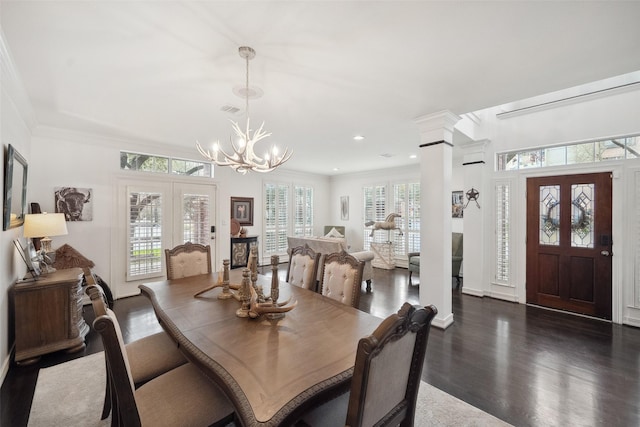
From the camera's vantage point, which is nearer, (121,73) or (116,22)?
(116,22)

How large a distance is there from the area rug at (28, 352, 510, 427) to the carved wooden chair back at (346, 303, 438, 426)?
34.8 inches

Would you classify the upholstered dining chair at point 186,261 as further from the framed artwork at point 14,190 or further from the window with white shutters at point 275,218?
the window with white shutters at point 275,218

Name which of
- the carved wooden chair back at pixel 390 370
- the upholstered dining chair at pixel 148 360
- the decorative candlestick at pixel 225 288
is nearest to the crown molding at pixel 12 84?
the upholstered dining chair at pixel 148 360

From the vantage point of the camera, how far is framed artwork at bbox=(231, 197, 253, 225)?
6633 mm

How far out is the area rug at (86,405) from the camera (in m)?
1.87

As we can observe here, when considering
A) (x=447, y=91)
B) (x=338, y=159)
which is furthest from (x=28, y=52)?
(x=338, y=159)

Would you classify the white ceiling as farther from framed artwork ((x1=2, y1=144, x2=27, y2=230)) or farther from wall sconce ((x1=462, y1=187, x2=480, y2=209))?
wall sconce ((x1=462, y1=187, x2=480, y2=209))

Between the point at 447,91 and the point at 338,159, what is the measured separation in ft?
11.5

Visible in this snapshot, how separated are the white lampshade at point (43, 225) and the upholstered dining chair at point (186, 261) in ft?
3.88

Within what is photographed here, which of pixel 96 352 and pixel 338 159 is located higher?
pixel 338 159

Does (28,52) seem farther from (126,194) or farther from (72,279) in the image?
(126,194)

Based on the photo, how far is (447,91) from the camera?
2648 mm

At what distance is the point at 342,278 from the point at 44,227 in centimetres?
319

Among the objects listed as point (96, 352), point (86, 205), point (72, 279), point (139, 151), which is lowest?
point (96, 352)
